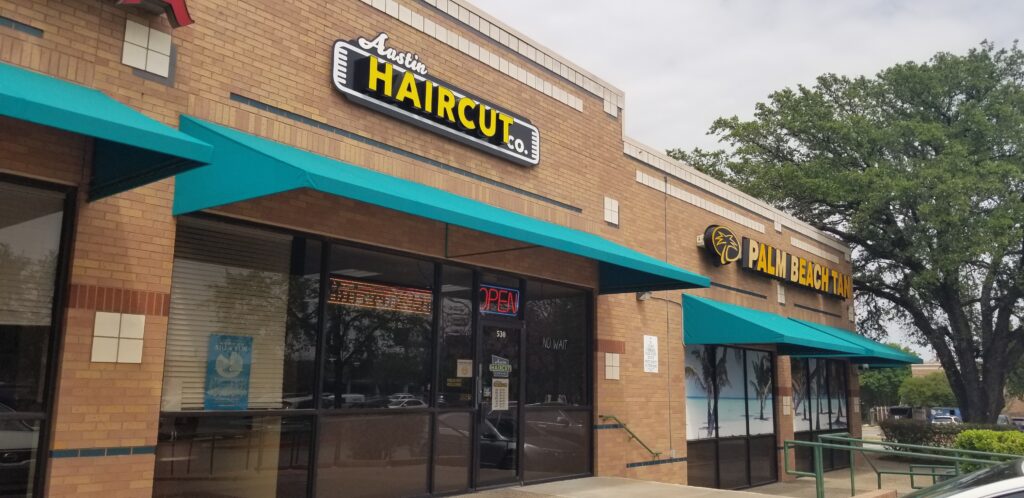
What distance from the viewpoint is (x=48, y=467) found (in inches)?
256

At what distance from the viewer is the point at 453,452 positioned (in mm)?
10273

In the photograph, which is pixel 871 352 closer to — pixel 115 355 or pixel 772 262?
pixel 772 262

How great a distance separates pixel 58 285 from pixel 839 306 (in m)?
20.2

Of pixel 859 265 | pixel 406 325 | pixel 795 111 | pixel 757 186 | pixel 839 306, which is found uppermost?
pixel 795 111

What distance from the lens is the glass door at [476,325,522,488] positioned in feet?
35.4

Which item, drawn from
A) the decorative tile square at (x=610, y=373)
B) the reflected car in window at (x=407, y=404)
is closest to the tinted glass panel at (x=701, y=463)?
the decorative tile square at (x=610, y=373)

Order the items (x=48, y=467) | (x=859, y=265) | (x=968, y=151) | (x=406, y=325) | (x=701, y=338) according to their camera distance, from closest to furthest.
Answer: (x=48, y=467) < (x=406, y=325) < (x=701, y=338) < (x=968, y=151) < (x=859, y=265)

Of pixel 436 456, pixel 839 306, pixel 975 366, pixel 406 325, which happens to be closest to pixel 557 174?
pixel 406 325

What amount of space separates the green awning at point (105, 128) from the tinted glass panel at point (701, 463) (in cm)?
1153

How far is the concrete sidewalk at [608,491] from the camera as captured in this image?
10492mm

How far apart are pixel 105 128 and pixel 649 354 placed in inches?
403

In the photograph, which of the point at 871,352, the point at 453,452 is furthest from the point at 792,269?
the point at 453,452

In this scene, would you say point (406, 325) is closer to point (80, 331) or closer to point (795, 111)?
point (80, 331)

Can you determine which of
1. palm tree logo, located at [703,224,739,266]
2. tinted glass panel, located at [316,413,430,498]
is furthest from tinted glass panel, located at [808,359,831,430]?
tinted glass panel, located at [316,413,430,498]
